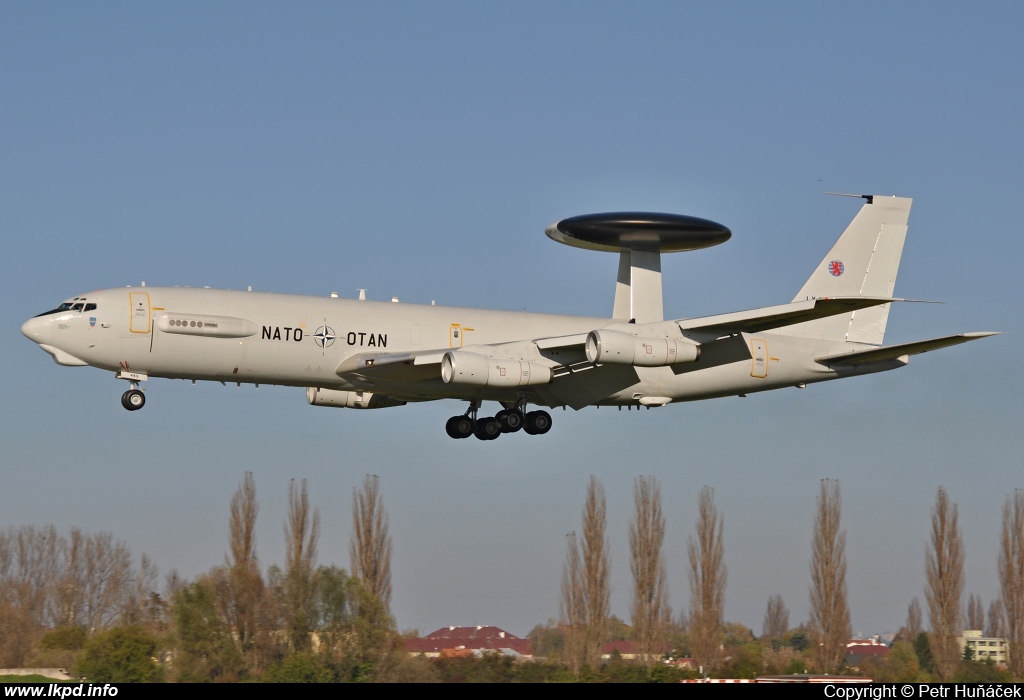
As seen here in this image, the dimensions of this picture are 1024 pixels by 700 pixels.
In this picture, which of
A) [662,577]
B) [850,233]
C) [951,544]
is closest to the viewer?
[850,233]

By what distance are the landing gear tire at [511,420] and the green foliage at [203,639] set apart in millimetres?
14406

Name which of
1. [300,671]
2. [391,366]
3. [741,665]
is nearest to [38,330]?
[391,366]

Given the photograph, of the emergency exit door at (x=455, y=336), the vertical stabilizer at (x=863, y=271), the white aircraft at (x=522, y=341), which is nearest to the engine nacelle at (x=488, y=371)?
the white aircraft at (x=522, y=341)

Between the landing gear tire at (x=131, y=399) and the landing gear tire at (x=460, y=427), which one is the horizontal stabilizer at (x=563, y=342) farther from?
the landing gear tire at (x=131, y=399)

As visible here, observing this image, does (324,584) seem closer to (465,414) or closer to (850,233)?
(465,414)

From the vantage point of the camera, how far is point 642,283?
45.7 meters

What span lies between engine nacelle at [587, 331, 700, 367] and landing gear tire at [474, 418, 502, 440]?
6.23 m

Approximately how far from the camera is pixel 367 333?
142ft

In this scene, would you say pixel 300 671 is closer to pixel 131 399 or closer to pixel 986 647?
pixel 131 399

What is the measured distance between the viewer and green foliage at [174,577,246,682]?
5022cm

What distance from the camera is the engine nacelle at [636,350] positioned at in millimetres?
42406

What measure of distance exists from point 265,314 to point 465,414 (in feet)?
31.2

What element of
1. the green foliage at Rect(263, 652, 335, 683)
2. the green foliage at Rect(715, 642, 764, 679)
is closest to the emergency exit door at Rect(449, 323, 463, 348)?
the green foliage at Rect(263, 652, 335, 683)
